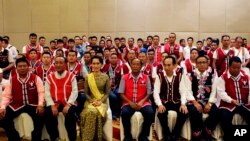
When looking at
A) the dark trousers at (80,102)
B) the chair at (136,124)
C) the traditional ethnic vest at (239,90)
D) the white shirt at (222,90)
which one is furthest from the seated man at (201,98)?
the dark trousers at (80,102)

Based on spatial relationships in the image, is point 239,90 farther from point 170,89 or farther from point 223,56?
point 223,56

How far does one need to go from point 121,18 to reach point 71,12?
187 centimetres

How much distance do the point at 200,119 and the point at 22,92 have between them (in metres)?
2.65

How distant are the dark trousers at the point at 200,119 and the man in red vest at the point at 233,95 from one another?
102 millimetres

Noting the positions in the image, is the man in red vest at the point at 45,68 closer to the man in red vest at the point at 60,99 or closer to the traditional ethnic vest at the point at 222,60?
the man in red vest at the point at 60,99

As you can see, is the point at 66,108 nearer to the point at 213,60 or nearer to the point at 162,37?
the point at 213,60

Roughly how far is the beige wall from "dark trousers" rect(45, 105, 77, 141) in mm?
7305

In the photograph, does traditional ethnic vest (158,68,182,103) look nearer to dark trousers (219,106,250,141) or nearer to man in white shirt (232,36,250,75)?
dark trousers (219,106,250,141)

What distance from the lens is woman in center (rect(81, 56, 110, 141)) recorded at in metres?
4.40

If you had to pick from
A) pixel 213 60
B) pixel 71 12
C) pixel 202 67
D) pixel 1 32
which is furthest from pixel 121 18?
pixel 202 67

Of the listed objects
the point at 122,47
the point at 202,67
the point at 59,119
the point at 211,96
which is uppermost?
the point at 122,47

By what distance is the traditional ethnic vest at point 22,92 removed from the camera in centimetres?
451

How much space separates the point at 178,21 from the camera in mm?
11477

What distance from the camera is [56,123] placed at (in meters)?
4.54
